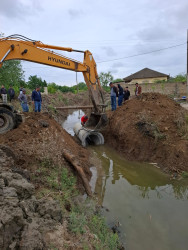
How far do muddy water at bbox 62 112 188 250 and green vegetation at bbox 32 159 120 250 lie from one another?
466mm

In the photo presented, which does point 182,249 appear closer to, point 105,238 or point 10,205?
point 105,238

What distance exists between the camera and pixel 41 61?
7.31 meters

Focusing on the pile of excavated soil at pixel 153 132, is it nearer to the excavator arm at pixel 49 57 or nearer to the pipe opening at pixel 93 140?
the pipe opening at pixel 93 140

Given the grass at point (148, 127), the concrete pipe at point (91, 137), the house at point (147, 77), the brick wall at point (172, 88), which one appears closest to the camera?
the grass at point (148, 127)

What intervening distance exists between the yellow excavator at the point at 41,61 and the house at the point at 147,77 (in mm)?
29458

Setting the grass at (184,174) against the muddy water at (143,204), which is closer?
the muddy water at (143,204)

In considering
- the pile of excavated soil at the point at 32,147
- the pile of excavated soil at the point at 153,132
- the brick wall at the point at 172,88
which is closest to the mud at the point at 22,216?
the pile of excavated soil at the point at 32,147

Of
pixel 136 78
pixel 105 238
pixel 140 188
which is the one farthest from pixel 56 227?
pixel 136 78

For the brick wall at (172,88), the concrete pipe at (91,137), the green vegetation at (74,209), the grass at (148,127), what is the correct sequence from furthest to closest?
the brick wall at (172,88) → the concrete pipe at (91,137) → the grass at (148,127) → the green vegetation at (74,209)

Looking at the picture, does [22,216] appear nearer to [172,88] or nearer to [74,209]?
[74,209]

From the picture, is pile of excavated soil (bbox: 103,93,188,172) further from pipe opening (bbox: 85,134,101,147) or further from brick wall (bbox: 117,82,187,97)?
brick wall (bbox: 117,82,187,97)

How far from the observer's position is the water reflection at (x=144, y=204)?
12.6 feet

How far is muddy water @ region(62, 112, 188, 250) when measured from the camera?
12.6 feet

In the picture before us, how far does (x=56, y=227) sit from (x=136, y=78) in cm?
3664
